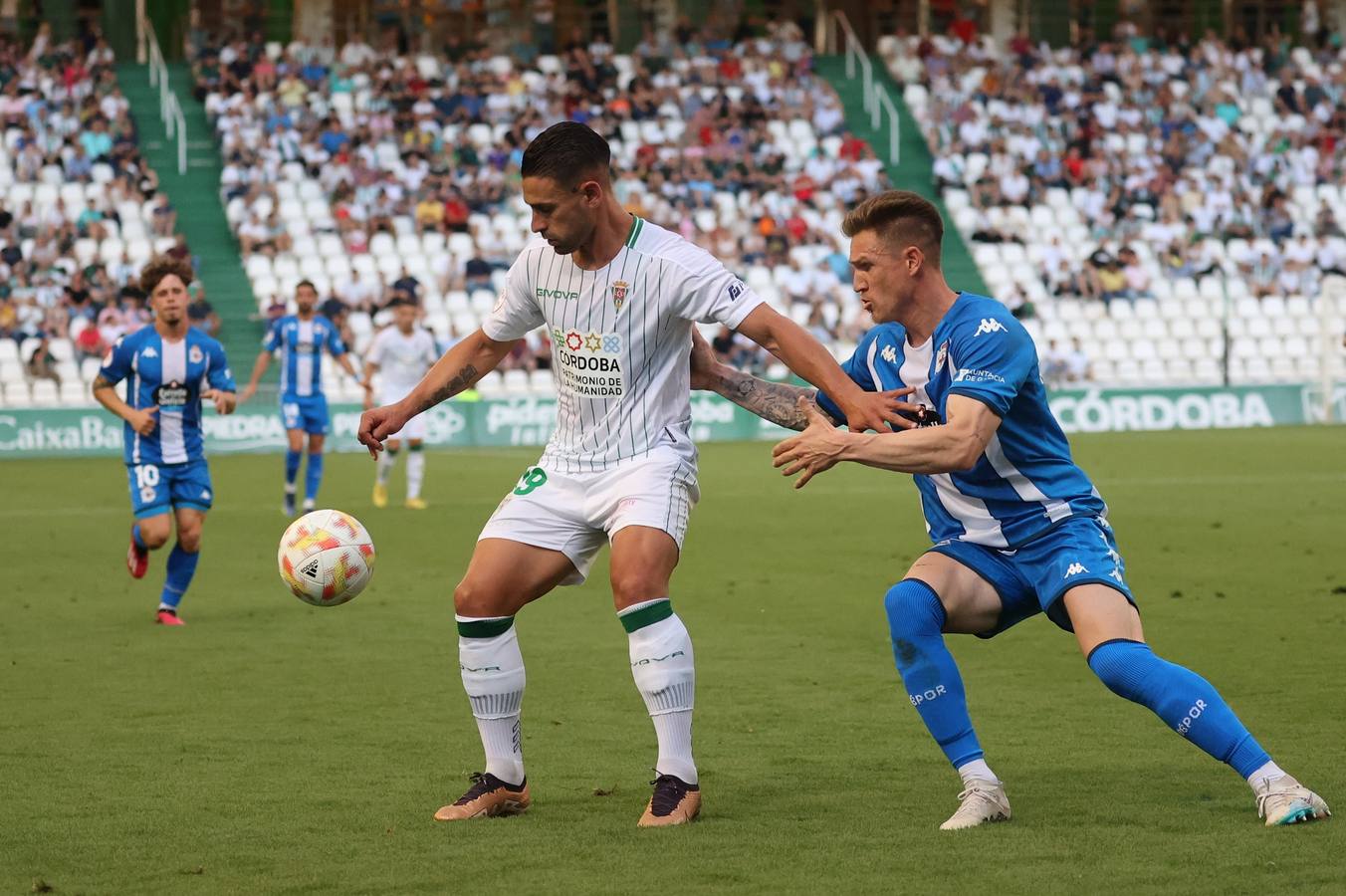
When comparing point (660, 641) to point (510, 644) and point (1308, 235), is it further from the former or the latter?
point (1308, 235)

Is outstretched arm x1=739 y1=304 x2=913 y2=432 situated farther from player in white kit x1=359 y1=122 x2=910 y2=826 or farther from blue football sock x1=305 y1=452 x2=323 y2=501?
blue football sock x1=305 y1=452 x2=323 y2=501

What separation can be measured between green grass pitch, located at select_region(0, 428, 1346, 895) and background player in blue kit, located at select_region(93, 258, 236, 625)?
52 cm

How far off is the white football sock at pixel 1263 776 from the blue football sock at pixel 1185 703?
1 centimetres

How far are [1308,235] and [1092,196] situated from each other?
13.9 feet

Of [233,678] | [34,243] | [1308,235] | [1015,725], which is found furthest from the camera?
[1308,235]

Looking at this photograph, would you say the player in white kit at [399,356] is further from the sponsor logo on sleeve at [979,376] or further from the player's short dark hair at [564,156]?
the sponsor logo on sleeve at [979,376]

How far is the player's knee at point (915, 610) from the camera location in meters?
5.68

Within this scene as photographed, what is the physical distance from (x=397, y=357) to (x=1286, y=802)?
1601 cm

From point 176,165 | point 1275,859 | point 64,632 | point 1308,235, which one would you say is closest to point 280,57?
point 176,165

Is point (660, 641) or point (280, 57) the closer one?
point (660, 641)

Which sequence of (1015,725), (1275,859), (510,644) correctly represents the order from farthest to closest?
(1015,725)
(510,644)
(1275,859)

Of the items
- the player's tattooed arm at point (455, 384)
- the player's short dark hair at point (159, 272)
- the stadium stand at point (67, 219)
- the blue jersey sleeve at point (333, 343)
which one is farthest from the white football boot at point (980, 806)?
the stadium stand at point (67, 219)

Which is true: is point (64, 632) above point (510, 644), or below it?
below

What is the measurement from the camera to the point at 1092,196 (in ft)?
119
